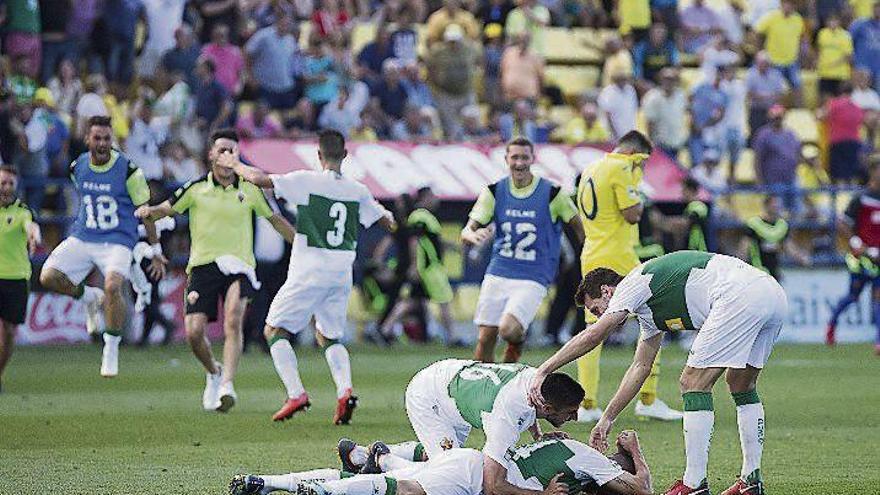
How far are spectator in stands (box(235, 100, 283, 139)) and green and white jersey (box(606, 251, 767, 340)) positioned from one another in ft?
54.5

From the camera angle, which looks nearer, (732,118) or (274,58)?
(274,58)

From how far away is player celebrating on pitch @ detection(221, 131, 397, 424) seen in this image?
610 inches

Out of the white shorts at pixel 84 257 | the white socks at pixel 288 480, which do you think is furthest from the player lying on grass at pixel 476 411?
the white shorts at pixel 84 257

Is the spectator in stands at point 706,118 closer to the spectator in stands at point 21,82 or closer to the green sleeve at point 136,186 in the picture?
the spectator in stands at point 21,82

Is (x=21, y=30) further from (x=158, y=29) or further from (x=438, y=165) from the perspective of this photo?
(x=438, y=165)

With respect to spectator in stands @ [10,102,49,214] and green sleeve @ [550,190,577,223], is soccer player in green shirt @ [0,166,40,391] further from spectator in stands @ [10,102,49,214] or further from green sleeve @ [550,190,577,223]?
spectator in stands @ [10,102,49,214]

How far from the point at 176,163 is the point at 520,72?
21.2ft

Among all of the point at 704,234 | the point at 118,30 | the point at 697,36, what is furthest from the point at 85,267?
the point at 697,36

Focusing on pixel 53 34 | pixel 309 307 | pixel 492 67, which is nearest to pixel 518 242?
pixel 309 307

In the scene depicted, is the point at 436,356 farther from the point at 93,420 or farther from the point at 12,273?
the point at 93,420

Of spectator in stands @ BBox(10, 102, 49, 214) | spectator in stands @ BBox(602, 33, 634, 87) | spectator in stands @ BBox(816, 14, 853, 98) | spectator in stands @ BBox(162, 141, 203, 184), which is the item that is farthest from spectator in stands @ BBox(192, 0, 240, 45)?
spectator in stands @ BBox(816, 14, 853, 98)

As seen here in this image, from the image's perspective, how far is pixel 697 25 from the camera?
3353 centimetres

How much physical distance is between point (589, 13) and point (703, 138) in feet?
12.0

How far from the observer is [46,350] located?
2450cm
